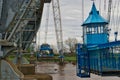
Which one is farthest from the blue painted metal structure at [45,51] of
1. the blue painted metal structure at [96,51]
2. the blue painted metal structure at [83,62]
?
the blue painted metal structure at [83,62]

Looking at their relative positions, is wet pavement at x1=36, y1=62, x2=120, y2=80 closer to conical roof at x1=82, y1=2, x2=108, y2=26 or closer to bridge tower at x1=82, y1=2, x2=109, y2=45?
conical roof at x1=82, y1=2, x2=108, y2=26

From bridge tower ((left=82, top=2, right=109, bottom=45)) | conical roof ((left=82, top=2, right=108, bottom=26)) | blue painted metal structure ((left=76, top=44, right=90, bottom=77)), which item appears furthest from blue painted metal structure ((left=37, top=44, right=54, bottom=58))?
bridge tower ((left=82, top=2, right=109, bottom=45))

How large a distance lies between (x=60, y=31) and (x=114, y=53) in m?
87.5

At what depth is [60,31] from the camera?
107 metres

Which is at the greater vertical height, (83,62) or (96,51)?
(96,51)

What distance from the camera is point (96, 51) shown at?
65.4 ft

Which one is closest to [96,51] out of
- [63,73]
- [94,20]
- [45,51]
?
[94,20]

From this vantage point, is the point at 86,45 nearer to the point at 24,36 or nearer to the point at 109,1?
the point at 24,36

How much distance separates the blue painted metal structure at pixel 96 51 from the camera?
751 inches

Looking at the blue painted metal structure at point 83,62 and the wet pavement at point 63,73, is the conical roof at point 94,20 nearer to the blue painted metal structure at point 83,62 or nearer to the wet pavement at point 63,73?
the blue painted metal structure at point 83,62

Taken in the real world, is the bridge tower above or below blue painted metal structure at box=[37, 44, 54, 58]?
above

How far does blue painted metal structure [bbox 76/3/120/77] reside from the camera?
19084mm

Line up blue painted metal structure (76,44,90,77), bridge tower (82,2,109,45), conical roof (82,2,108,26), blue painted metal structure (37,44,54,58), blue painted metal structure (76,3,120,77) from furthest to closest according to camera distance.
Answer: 1. blue painted metal structure (37,44,54,58)
2. conical roof (82,2,108,26)
3. bridge tower (82,2,109,45)
4. blue painted metal structure (76,44,90,77)
5. blue painted metal structure (76,3,120,77)

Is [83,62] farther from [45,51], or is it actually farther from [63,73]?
[45,51]
